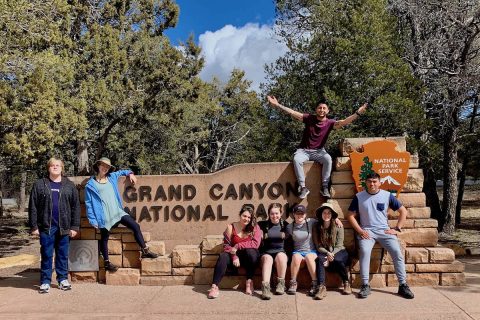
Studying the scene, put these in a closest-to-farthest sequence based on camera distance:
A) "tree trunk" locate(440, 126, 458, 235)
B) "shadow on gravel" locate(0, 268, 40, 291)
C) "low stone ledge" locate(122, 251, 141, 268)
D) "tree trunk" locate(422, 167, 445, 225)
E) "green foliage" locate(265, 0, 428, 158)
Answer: "low stone ledge" locate(122, 251, 141, 268) → "shadow on gravel" locate(0, 268, 40, 291) → "green foliage" locate(265, 0, 428, 158) → "tree trunk" locate(440, 126, 458, 235) → "tree trunk" locate(422, 167, 445, 225)

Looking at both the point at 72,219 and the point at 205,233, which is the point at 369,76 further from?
the point at 72,219

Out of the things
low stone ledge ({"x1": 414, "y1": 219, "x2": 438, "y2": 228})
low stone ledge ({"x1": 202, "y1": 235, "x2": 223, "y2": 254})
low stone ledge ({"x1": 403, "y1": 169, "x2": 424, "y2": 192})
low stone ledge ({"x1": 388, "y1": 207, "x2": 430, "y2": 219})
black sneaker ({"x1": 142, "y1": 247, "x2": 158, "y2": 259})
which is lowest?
black sneaker ({"x1": 142, "y1": 247, "x2": 158, "y2": 259})

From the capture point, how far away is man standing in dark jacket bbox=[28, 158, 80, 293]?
6.32m

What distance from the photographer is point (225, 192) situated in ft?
23.8

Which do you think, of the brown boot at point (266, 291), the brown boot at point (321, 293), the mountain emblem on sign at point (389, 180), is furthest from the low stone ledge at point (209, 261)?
the mountain emblem on sign at point (389, 180)

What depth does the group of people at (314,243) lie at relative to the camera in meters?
5.90

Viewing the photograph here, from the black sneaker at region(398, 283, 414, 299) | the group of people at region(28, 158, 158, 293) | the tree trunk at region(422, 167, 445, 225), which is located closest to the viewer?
the black sneaker at region(398, 283, 414, 299)

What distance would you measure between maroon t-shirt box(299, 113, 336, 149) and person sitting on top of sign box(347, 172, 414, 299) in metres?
0.96

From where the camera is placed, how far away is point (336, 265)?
600cm

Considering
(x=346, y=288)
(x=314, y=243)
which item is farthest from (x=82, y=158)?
(x=346, y=288)

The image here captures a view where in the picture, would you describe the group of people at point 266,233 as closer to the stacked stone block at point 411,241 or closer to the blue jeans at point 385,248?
the blue jeans at point 385,248

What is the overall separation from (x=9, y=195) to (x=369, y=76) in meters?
45.6

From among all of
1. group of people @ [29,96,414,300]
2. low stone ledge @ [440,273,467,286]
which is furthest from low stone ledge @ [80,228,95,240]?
low stone ledge @ [440,273,467,286]

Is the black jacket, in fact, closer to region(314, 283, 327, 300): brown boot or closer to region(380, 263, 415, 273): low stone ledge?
region(314, 283, 327, 300): brown boot
